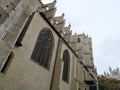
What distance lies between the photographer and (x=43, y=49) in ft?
34.8

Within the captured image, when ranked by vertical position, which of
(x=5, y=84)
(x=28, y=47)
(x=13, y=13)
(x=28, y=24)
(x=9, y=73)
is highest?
(x=28, y=24)

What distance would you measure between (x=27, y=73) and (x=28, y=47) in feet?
5.71

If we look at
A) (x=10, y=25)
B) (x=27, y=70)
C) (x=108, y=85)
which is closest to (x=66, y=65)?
(x=27, y=70)

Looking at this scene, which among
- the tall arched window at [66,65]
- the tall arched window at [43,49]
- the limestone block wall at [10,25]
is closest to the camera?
the limestone block wall at [10,25]

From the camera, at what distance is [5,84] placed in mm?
6348

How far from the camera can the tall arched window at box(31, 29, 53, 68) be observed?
31.7 feet

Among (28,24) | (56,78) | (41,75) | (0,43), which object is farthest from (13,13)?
(56,78)

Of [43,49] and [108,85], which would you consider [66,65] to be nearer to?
[43,49]

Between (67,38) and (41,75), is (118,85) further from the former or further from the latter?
(41,75)

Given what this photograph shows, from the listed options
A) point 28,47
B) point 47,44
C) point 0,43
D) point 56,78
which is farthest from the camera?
point 47,44

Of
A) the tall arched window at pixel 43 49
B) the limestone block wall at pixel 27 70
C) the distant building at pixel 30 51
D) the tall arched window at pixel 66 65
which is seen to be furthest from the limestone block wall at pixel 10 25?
the tall arched window at pixel 66 65

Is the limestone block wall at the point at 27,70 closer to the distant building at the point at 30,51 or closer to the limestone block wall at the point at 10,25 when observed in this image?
the distant building at the point at 30,51

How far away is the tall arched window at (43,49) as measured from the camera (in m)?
9.65

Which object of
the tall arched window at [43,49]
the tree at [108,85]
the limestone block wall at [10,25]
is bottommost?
the limestone block wall at [10,25]
